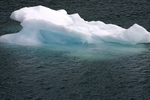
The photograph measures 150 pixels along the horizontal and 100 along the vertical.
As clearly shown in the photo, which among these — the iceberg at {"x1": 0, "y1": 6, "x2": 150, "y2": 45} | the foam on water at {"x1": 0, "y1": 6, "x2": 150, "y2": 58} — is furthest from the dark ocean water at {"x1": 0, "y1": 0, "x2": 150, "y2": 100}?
the iceberg at {"x1": 0, "y1": 6, "x2": 150, "y2": 45}

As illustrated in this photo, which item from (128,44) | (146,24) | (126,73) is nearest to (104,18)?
(146,24)

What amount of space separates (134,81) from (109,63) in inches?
144

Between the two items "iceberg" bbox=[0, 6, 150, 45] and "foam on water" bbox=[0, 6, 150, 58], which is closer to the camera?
"foam on water" bbox=[0, 6, 150, 58]

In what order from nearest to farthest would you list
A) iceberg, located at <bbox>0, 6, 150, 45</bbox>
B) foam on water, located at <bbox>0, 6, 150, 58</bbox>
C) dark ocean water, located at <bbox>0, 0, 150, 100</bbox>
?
dark ocean water, located at <bbox>0, 0, 150, 100</bbox> → foam on water, located at <bbox>0, 6, 150, 58</bbox> → iceberg, located at <bbox>0, 6, 150, 45</bbox>

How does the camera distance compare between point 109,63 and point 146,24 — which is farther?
point 146,24

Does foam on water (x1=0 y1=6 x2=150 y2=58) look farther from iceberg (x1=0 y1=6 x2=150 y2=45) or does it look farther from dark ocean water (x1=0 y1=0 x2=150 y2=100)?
dark ocean water (x1=0 y1=0 x2=150 y2=100)

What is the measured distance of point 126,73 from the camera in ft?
90.6

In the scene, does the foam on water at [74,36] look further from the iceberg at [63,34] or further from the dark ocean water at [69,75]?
the dark ocean water at [69,75]

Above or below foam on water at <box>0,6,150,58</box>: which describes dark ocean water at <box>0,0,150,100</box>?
below

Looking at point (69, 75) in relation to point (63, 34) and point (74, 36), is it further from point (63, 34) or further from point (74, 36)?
point (63, 34)

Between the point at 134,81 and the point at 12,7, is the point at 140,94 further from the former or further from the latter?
the point at 12,7

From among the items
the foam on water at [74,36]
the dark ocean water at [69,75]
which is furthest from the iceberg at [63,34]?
the dark ocean water at [69,75]

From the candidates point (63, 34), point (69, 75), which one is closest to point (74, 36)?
point (63, 34)

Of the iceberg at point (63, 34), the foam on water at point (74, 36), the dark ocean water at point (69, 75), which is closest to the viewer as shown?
the dark ocean water at point (69, 75)
